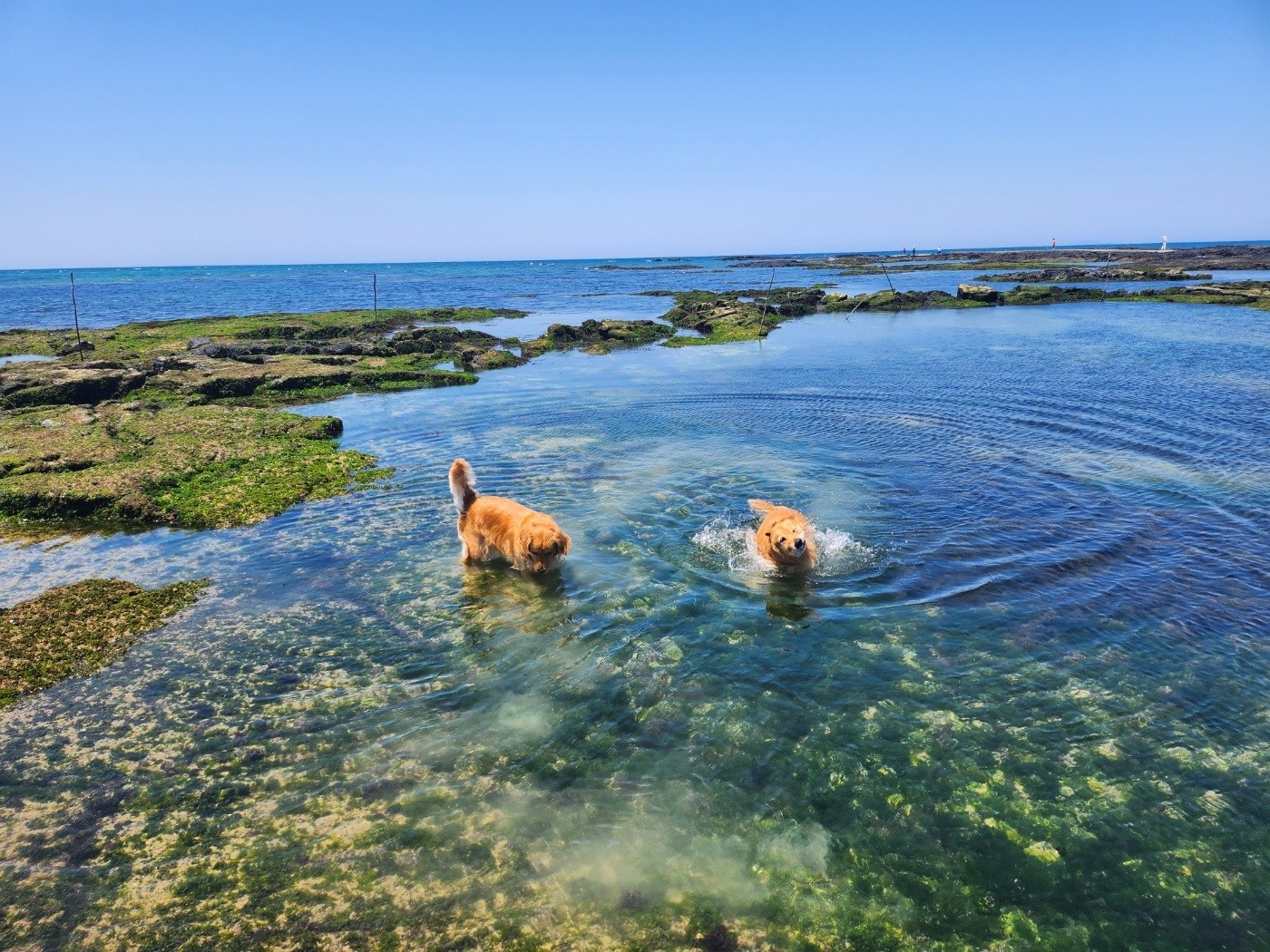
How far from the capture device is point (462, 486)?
33.2 ft

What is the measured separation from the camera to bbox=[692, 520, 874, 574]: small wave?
9672 mm

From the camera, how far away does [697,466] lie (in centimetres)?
1430

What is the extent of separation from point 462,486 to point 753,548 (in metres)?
4.51

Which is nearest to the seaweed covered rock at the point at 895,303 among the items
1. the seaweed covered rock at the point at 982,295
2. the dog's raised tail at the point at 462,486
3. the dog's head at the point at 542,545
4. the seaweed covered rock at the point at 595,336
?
the seaweed covered rock at the point at 982,295

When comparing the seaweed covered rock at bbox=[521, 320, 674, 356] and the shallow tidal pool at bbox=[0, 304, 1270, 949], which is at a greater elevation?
the seaweed covered rock at bbox=[521, 320, 674, 356]

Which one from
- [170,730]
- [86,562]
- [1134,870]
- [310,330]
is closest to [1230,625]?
[1134,870]

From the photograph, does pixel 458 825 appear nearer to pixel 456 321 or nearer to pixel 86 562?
pixel 86 562

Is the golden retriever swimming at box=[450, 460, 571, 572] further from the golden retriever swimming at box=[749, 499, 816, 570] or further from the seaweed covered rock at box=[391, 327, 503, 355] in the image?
the seaweed covered rock at box=[391, 327, 503, 355]

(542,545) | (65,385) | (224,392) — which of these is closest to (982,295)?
(224,392)

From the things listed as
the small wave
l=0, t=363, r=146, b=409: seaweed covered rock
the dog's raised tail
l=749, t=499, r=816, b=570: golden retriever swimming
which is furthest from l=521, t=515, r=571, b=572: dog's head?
l=0, t=363, r=146, b=409: seaweed covered rock

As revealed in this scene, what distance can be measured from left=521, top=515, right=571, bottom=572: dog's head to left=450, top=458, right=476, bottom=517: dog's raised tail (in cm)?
142

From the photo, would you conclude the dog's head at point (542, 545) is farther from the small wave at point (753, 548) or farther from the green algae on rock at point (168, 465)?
the green algae on rock at point (168, 465)

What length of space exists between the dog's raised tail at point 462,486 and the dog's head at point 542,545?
142 centimetres

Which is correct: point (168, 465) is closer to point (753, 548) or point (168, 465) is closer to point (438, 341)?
point (753, 548)
